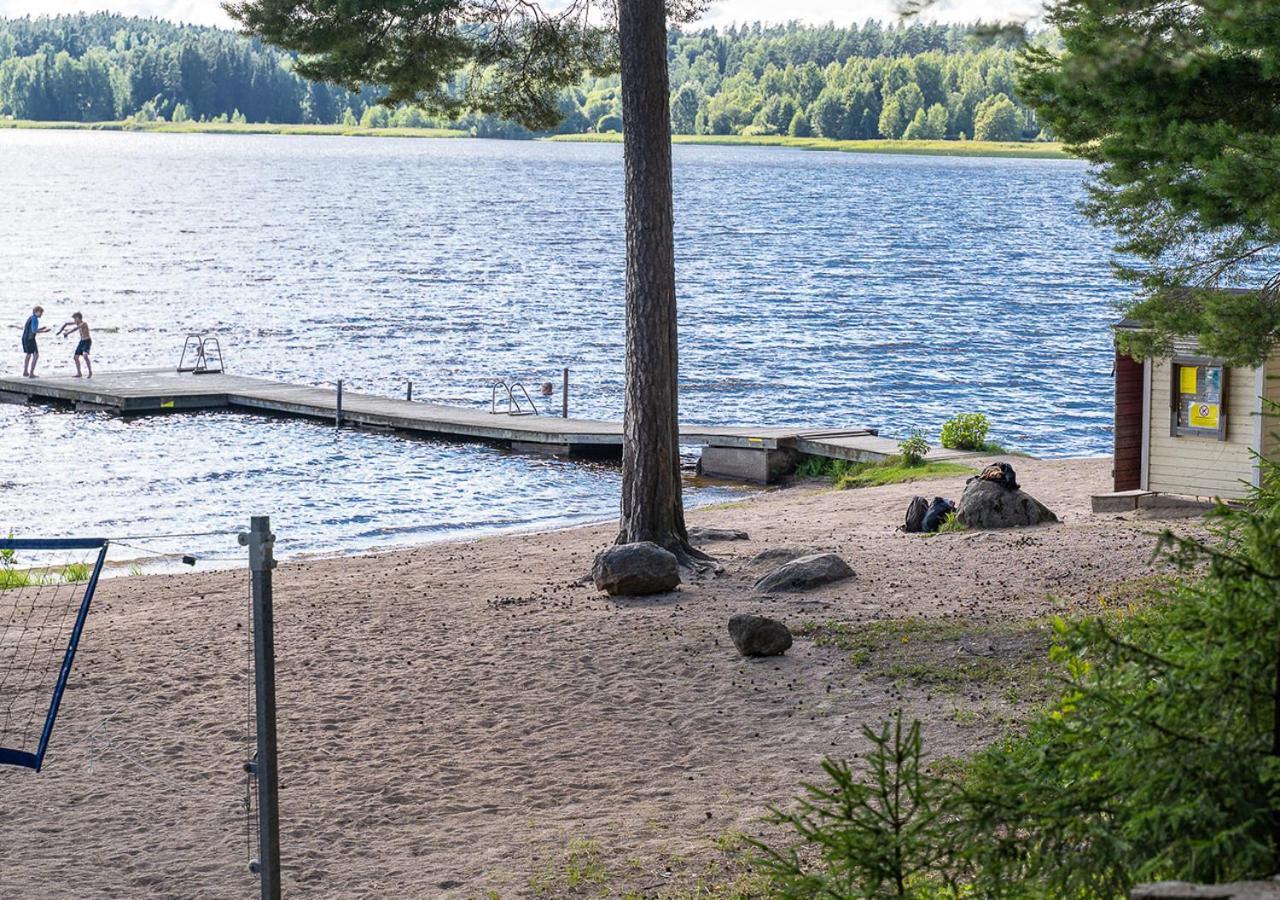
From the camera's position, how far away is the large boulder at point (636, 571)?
14.1 m

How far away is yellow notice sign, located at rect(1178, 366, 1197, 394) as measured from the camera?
17.6m

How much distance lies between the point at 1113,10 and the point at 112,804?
7.48 m

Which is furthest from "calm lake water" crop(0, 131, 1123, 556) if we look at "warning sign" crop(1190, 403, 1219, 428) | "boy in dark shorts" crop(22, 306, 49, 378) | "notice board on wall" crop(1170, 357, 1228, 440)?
"warning sign" crop(1190, 403, 1219, 428)

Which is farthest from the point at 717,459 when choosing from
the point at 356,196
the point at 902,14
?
the point at 356,196

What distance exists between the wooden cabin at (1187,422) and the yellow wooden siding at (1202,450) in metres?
0.01

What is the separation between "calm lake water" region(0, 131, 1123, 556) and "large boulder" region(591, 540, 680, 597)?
880 cm

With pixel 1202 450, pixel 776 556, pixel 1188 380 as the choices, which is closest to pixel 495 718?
pixel 776 556

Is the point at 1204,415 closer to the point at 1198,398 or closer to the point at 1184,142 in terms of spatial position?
the point at 1198,398

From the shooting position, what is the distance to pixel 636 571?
1413 centimetres

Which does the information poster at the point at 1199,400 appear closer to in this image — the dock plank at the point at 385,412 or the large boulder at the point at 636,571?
the large boulder at the point at 636,571

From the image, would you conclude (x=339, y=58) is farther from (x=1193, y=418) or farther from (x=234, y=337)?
(x=234, y=337)

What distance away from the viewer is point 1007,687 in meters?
10.2

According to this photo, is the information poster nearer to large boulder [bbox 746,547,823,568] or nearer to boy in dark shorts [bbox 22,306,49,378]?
large boulder [bbox 746,547,823,568]

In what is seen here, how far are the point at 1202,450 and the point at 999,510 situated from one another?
2545 mm
